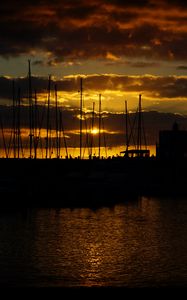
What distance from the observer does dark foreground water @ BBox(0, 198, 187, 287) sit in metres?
28.5

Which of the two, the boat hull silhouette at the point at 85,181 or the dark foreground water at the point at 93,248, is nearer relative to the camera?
the dark foreground water at the point at 93,248

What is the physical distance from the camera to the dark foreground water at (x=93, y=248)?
1124 inches

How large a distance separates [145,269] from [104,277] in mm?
3086

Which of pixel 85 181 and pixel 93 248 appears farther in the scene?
pixel 85 181

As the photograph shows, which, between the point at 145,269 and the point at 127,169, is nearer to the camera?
the point at 145,269

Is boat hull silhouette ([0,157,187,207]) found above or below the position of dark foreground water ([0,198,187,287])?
above

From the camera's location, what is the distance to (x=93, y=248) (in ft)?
128

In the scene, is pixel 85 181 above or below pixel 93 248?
above

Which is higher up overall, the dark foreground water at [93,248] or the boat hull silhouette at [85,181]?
the boat hull silhouette at [85,181]

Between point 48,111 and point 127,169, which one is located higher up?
point 48,111

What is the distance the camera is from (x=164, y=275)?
29.2m

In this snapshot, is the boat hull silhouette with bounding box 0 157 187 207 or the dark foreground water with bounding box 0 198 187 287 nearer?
the dark foreground water with bounding box 0 198 187 287

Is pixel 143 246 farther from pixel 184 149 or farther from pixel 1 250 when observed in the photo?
pixel 184 149

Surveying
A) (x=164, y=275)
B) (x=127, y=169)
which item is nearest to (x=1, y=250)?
(x=164, y=275)
